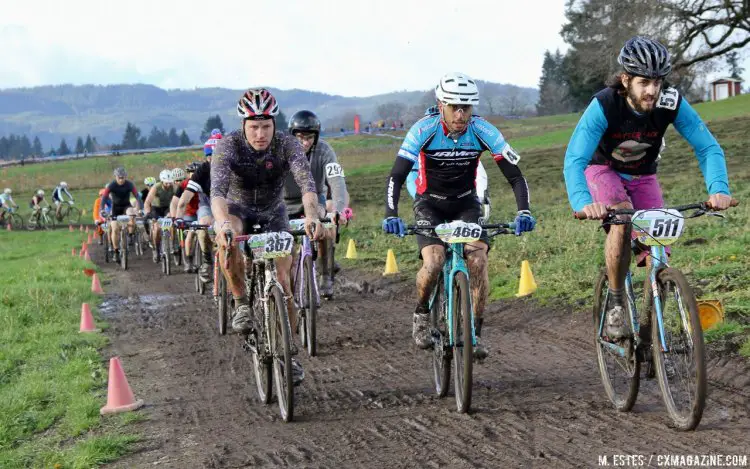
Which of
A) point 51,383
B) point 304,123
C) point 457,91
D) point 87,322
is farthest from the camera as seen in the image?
point 87,322

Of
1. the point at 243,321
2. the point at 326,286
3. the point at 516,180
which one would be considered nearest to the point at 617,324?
the point at 516,180

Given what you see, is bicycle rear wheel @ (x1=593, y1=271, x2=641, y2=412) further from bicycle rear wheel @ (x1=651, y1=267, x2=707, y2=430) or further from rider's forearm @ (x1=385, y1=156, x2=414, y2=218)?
rider's forearm @ (x1=385, y1=156, x2=414, y2=218)

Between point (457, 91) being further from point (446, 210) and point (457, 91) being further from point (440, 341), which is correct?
point (440, 341)

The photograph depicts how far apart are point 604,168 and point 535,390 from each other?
1931 millimetres

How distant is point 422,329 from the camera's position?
7355 mm

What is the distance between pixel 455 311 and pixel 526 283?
5.05m

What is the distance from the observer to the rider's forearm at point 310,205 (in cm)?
732

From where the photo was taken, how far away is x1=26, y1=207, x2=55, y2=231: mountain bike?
43.7 meters

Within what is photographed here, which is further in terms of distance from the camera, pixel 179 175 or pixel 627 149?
pixel 179 175

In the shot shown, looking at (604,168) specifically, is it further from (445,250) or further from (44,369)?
(44,369)

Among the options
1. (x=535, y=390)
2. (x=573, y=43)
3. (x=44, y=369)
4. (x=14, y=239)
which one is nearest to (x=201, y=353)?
(x=44, y=369)

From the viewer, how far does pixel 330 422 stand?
22.0 ft

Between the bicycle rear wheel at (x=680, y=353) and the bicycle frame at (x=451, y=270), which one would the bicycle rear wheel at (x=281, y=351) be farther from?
the bicycle rear wheel at (x=680, y=353)

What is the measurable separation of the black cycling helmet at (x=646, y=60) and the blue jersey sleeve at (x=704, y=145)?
1.39 feet
